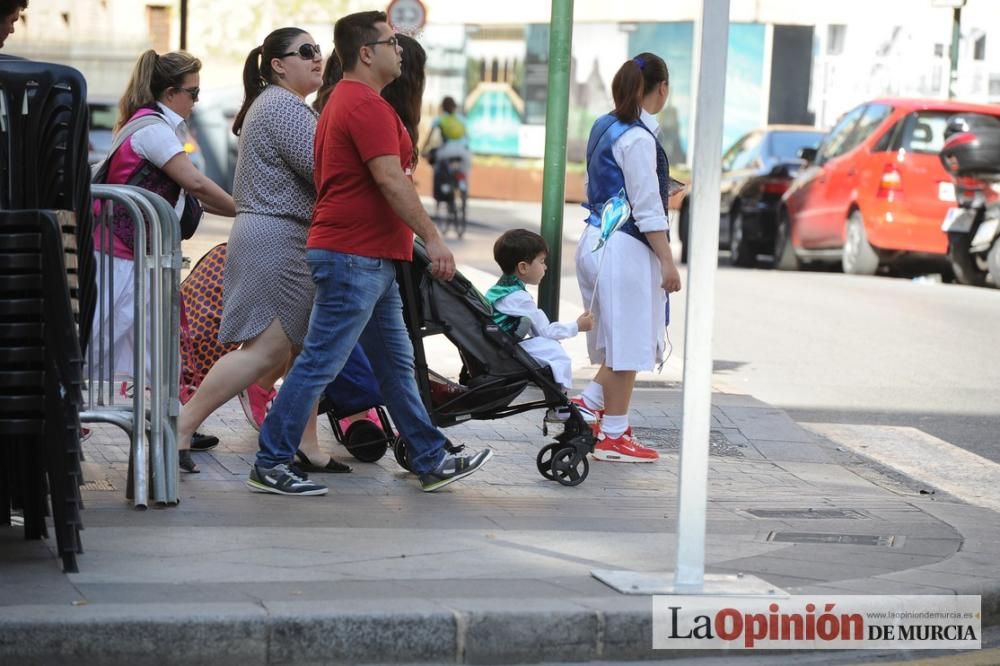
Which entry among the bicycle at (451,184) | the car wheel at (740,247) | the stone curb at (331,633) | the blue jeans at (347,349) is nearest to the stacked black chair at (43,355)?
the stone curb at (331,633)

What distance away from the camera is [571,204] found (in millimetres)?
36594

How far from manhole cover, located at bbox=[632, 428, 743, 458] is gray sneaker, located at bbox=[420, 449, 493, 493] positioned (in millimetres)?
1717

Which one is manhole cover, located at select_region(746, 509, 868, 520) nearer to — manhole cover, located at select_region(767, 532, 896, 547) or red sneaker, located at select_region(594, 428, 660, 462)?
manhole cover, located at select_region(767, 532, 896, 547)

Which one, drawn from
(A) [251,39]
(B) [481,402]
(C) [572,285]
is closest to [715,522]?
(B) [481,402]

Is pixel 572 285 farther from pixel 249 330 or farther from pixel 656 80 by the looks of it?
pixel 249 330

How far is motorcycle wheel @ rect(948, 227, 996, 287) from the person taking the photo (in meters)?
18.8

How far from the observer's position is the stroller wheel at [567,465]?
7.33 metres

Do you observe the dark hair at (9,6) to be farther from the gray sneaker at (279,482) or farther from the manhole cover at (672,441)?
the manhole cover at (672,441)

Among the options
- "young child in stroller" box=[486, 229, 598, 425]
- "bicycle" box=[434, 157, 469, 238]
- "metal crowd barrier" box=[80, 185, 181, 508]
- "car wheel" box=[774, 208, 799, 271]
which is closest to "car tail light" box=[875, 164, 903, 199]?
"car wheel" box=[774, 208, 799, 271]

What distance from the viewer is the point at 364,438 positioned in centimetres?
768

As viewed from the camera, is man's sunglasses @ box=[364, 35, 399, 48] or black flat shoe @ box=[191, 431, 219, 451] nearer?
man's sunglasses @ box=[364, 35, 399, 48]

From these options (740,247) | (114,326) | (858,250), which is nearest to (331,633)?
(114,326)

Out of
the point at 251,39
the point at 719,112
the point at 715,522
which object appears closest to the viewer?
the point at 719,112

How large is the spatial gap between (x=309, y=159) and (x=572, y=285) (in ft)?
37.5
